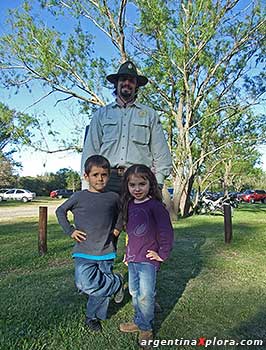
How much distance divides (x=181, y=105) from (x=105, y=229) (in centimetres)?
1366

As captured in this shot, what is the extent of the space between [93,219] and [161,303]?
1.34 meters

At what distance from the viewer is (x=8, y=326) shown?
2996 mm

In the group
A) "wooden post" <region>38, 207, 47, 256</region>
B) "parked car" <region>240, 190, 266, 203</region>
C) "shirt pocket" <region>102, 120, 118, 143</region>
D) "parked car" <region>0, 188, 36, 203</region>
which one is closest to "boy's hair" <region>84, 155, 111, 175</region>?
"shirt pocket" <region>102, 120, 118, 143</region>

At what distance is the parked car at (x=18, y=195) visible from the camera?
38.4 m

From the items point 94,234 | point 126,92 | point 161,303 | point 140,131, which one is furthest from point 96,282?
point 126,92

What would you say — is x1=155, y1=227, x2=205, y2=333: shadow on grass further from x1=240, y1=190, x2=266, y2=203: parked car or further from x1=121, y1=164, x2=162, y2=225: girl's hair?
x1=240, y1=190, x2=266, y2=203: parked car

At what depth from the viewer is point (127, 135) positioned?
3.32 meters

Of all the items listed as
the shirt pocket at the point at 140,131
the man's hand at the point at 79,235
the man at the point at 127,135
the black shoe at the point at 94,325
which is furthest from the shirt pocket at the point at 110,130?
the black shoe at the point at 94,325

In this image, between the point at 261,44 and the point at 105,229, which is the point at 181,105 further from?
the point at 105,229

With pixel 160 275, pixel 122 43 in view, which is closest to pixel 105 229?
pixel 160 275

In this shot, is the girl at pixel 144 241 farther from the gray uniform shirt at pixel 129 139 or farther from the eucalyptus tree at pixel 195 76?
the eucalyptus tree at pixel 195 76

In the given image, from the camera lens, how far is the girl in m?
2.64

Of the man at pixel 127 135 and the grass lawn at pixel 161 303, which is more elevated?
the man at pixel 127 135

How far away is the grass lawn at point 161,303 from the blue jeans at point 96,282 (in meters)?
0.19
